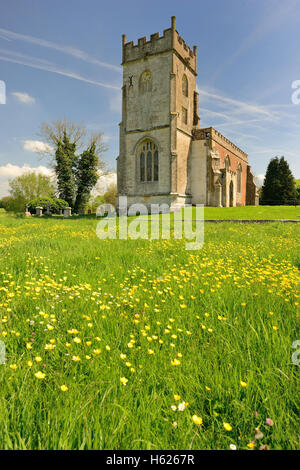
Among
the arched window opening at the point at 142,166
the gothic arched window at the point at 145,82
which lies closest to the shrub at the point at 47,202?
the arched window opening at the point at 142,166

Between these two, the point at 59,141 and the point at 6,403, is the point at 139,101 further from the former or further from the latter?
the point at 6,403

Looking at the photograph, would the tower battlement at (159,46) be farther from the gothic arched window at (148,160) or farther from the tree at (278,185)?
the tree at (278,185)

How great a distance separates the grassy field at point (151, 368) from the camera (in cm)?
106

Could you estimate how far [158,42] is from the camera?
73.7ft

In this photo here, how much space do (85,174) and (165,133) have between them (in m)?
13.5

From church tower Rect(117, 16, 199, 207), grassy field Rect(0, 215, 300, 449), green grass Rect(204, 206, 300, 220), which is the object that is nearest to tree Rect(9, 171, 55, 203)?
church tower Rect(117, 16, 199, 207)

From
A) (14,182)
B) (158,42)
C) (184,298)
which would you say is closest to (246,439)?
(184,298)

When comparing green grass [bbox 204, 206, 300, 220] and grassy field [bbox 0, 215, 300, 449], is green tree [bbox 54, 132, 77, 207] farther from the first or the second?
grassy field [bbox 0, 215, 300, 449]

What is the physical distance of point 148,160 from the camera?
24234mm

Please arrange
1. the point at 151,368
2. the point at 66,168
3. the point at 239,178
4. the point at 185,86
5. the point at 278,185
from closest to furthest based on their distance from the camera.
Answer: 1. the point at 151,368
2. the point at 185,86
3. the point at 66,168
4. the point at 239,178
5. the point at 278,185

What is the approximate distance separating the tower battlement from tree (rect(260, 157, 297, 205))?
93.9 ft

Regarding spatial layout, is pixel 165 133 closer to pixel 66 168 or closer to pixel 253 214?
pixel 253 214

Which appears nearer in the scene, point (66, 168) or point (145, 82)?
point (145, 82)

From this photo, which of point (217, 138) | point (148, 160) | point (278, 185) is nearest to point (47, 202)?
point (148, 160)
